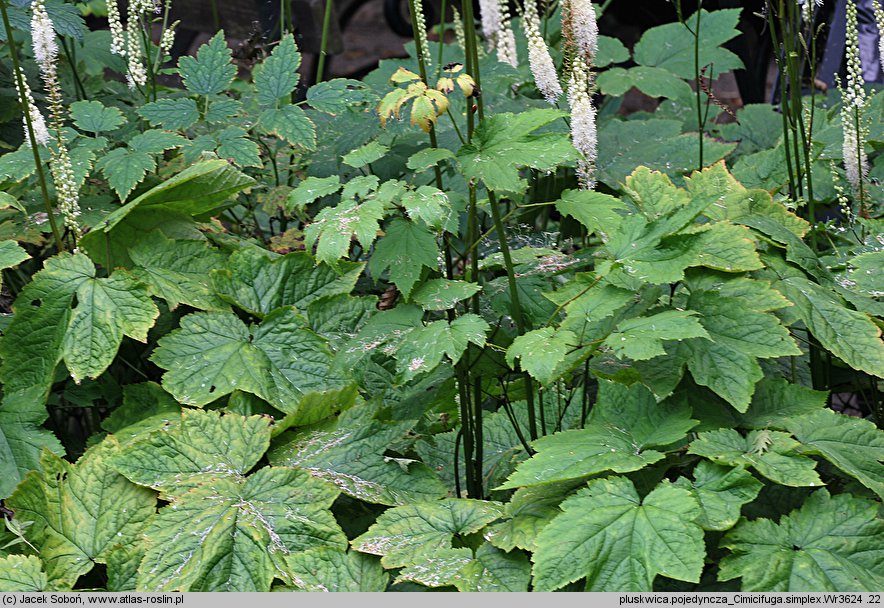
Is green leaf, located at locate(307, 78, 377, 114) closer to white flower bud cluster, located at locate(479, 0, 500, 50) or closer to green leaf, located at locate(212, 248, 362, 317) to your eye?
green leaf, located at locate(212, 248, 362, 317)

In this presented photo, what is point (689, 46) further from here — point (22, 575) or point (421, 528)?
point (22, 575)

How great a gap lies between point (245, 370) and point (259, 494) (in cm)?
36

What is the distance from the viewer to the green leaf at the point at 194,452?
68.1 inches

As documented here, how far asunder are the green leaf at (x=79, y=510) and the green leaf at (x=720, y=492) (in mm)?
954

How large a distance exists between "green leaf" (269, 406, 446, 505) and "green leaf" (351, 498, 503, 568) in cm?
9

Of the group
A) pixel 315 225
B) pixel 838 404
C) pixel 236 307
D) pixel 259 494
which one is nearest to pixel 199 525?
pixel 259 494

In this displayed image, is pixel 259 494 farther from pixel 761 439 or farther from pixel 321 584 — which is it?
pixel 761 439

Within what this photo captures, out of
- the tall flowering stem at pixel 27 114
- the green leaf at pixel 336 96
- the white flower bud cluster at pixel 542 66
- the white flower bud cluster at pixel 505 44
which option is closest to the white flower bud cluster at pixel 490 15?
the white flower bud cluster at pixel 505 44

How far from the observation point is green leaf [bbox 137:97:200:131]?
2.34 metres

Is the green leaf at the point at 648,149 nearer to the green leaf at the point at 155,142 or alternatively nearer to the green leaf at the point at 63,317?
the green leaf at the point at 155,142

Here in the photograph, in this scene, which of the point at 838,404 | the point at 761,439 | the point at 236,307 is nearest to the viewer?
the point at 761,439

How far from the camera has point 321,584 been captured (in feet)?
5.22

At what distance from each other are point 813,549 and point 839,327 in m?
0.44

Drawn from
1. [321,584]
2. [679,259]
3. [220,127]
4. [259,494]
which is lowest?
[321,584]
